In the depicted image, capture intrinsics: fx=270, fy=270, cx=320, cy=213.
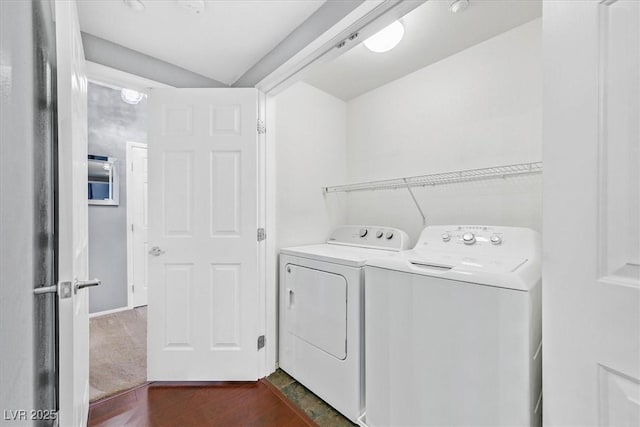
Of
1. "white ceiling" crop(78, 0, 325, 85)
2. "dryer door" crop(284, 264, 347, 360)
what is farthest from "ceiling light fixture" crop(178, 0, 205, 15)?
"dryer door" crop(284, 264, 347, 360)

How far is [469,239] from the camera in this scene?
1.53 metres

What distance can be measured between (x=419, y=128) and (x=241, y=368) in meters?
2.29

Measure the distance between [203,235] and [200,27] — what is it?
4.40ft

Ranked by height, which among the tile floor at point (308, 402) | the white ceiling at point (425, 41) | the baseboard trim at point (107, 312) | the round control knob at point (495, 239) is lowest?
the tile floor at point (308, 402)

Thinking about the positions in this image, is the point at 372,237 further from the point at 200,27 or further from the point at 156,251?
the point at 200,27

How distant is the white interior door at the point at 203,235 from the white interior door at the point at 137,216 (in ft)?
6.14

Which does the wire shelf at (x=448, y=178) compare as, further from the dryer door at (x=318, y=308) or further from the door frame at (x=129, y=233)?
the door frame at (x=129, y=233)

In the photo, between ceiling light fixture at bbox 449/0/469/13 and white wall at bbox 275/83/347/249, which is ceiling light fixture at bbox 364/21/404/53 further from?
white wall at bbox 275/83/347/249

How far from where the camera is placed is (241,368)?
1.95 metres

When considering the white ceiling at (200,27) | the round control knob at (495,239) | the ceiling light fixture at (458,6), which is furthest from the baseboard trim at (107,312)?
the ceiling light fixture at (458,6)

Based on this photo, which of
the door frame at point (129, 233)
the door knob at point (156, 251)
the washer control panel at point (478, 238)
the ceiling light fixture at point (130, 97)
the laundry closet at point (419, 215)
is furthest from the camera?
the door frame at point (129, 233)

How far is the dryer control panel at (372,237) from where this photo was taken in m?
2.00

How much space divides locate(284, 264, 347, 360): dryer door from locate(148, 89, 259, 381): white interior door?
0.92ft
